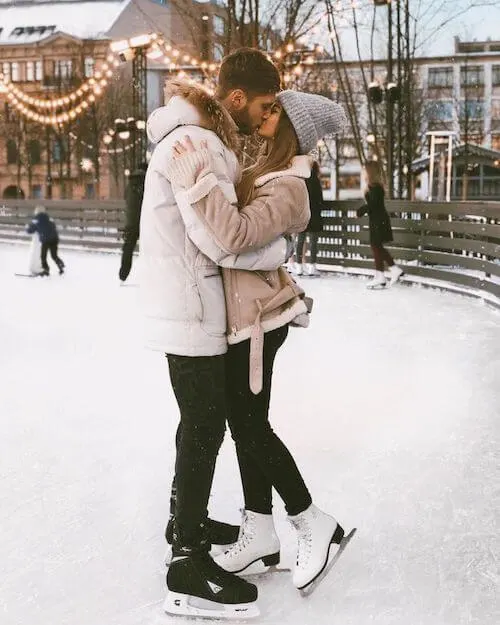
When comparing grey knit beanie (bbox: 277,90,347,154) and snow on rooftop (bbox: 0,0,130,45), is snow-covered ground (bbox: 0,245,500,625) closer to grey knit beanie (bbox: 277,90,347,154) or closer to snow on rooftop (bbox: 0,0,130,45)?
grey knit beanie (bbox: 277,90,347,154)

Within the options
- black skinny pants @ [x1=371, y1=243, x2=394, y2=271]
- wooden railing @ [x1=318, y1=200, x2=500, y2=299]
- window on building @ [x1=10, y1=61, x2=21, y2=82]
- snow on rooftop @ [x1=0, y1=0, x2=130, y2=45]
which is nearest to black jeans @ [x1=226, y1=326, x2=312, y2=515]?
wooden railing @ [x1=318, y1=200, x2=500, y2=299]

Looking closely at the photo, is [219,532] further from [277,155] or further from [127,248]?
[127,248]

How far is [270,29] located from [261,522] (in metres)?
16.9

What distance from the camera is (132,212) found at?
462 inches

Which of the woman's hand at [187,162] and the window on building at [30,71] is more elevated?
the window on building at [30,71]

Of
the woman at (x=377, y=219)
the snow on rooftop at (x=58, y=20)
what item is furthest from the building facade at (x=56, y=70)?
the woman at (x=377, y=219)

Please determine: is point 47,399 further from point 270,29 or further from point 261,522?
point 270,29

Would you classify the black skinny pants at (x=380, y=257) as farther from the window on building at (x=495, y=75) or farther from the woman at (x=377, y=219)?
the window on building at (x=495, y=75)

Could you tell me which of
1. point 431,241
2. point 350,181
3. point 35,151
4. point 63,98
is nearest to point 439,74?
point 350,181

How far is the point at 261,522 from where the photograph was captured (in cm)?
295

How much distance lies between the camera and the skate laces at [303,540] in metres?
2.81

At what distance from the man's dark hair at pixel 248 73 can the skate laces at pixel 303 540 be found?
4.22ft

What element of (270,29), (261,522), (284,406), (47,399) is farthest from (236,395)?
(270,29)

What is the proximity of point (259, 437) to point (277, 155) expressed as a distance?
84 cm
